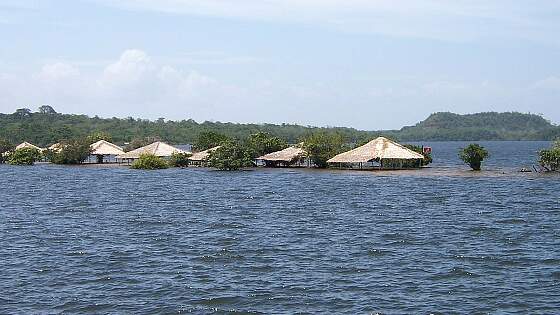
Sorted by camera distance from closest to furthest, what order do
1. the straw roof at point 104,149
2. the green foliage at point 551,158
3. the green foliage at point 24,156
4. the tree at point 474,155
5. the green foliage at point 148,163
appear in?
the green foliage at point 551,158 → the tree at point 474,155 → the green foliage at point 148,163 → the straw roof at point 104,149 → the green foliage at point 24,156

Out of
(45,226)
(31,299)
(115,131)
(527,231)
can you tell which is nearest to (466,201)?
(527,231)

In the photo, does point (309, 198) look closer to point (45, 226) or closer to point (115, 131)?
point (45, 226)

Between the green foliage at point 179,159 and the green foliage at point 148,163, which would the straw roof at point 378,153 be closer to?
the green foliage at point 179,159

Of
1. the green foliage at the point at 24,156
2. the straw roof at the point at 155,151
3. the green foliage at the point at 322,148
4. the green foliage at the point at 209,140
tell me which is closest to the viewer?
the green foliage at the point at 322,148

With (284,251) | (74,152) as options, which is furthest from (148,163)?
(284,251)

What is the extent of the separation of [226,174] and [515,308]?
50511 mm

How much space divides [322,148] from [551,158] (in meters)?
22.1

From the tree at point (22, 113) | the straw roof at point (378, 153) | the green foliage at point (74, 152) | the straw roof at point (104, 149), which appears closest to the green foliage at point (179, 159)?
the straw roof at point (104, 149)

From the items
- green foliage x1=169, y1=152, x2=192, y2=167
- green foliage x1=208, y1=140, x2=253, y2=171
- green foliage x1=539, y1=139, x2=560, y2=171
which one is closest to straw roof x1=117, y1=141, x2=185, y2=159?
green foliage x1=169, y1=152, x2=192, y2=167

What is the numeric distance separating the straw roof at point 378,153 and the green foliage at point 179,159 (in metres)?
20.8

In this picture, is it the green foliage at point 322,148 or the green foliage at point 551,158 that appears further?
the green foliage at point 322,148

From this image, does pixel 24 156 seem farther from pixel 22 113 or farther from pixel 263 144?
pixel 22 113

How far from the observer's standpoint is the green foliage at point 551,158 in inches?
2270

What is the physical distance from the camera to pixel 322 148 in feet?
231
